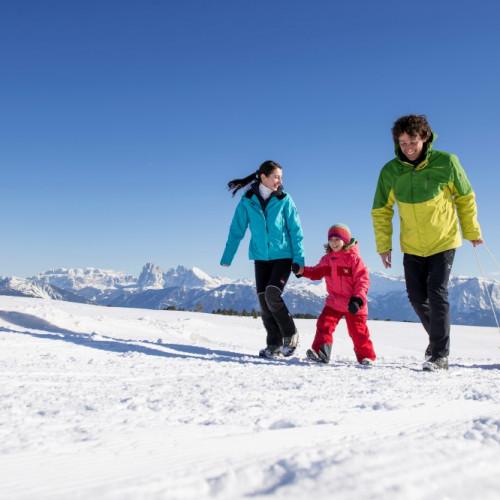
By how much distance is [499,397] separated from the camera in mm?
2826

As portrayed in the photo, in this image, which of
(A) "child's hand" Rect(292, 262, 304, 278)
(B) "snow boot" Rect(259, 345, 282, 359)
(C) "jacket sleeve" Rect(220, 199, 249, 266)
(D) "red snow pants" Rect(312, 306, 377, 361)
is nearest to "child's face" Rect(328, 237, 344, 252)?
(A) "child's hand" Rect(292, 262, 304, 278)

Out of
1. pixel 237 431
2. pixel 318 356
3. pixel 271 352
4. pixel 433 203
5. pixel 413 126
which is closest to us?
pixel 237 431

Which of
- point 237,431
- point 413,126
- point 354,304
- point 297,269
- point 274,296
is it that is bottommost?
point 237,431

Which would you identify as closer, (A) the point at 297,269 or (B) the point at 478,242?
(B) the point at 478,242

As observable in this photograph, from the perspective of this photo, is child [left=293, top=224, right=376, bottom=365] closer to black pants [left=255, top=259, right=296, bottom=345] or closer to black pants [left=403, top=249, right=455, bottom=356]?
black pants [left=255, top=259, right=296, bottom=345]

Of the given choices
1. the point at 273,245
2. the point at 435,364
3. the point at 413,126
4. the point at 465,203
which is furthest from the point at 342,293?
the point at 413,126

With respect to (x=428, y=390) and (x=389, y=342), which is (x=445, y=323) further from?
(x=389, y=342)

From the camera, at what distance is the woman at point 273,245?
5711mm

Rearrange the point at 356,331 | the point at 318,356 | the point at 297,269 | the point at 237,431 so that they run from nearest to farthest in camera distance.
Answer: the point at 237,431
the point at 318,356
the point at 356,331
the point at 297,269

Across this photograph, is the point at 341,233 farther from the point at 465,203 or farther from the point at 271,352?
the point at 271,352

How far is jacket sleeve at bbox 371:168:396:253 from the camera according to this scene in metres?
5.28

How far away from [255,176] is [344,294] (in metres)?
1.86

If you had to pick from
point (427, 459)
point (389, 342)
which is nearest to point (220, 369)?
point (427, 459)

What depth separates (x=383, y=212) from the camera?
212 inches
